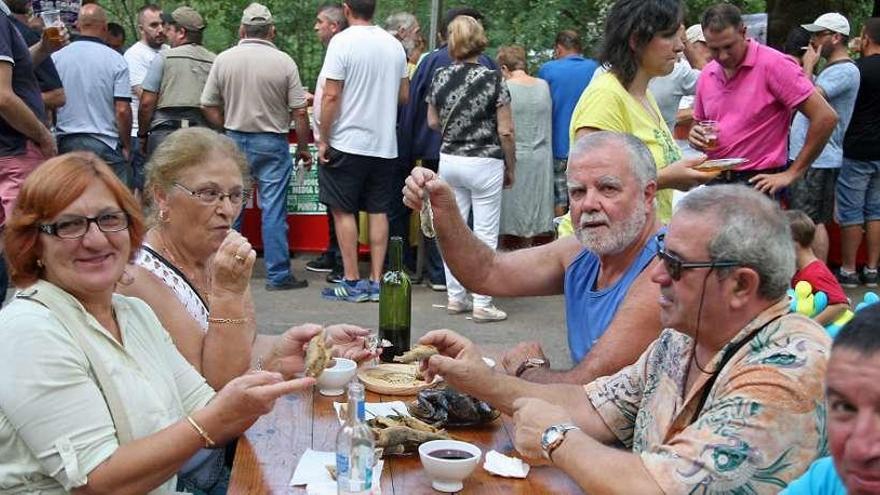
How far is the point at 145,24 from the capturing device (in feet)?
29.3

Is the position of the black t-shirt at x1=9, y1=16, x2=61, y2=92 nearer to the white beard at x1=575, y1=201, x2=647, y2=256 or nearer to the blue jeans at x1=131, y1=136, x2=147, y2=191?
the blue jeans at x1=131, y1=136, x2=147, y2=191

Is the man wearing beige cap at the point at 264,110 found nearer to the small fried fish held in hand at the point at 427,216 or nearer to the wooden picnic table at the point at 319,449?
the small fried fish held in hand at the point at 427,216

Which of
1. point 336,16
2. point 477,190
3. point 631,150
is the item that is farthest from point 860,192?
point 631,150

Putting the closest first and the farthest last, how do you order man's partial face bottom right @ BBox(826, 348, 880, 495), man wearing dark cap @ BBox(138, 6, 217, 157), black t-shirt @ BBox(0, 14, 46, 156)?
man's partial face bottom right @ BBox(826, 348, 880, 495) → black t-shirt @ BBox(0, 14, 46, 156) → man wearing dark cap @ BBox(138, 6, 217, 157)

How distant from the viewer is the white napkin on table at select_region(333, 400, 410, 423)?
2.93m

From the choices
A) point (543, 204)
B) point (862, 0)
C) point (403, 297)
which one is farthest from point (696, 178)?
point (862, 0)

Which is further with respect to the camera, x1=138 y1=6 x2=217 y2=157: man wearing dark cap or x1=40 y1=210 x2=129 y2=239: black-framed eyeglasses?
x1=138 y1=6 x2=217 y2=157: man wearing dark cap

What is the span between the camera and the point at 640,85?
4398mm

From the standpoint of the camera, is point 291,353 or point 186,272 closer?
point 291,353

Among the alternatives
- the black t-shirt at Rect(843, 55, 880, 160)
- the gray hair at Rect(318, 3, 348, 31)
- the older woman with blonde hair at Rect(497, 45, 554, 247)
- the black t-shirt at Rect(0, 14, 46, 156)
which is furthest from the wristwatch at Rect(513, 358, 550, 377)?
the black t-shirt at Rect(843, 55, 880, 160)

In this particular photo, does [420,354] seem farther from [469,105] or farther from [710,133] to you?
[469,105]

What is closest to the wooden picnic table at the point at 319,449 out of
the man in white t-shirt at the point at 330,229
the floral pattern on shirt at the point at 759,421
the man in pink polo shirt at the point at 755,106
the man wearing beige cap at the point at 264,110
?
the floral pattern on shirt at the point at 759,421

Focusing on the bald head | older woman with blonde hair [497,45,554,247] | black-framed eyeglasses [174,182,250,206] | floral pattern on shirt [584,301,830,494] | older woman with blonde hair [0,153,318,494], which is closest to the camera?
floral pattern on shirt [584,301,830,494]

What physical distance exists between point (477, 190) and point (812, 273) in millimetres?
3045
